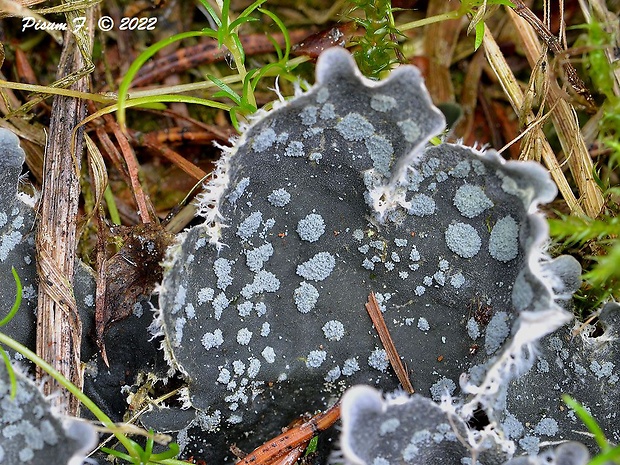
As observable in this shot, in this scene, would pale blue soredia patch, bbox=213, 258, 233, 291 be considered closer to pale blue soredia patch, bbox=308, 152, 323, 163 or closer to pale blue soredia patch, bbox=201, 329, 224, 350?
pale blue soredia patch, bbox=201, 329, 224, 350

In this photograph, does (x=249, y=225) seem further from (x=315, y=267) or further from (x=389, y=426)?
(x=389, y=426)

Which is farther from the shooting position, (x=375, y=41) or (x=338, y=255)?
(x=375, y=41)

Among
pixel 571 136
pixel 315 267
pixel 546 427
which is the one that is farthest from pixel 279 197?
pixel 571 136

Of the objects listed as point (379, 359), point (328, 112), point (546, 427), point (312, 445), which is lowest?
point (546, 427)

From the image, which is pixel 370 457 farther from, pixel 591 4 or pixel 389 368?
pixel 591 4

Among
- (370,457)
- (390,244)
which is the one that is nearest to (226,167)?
(390,244)
